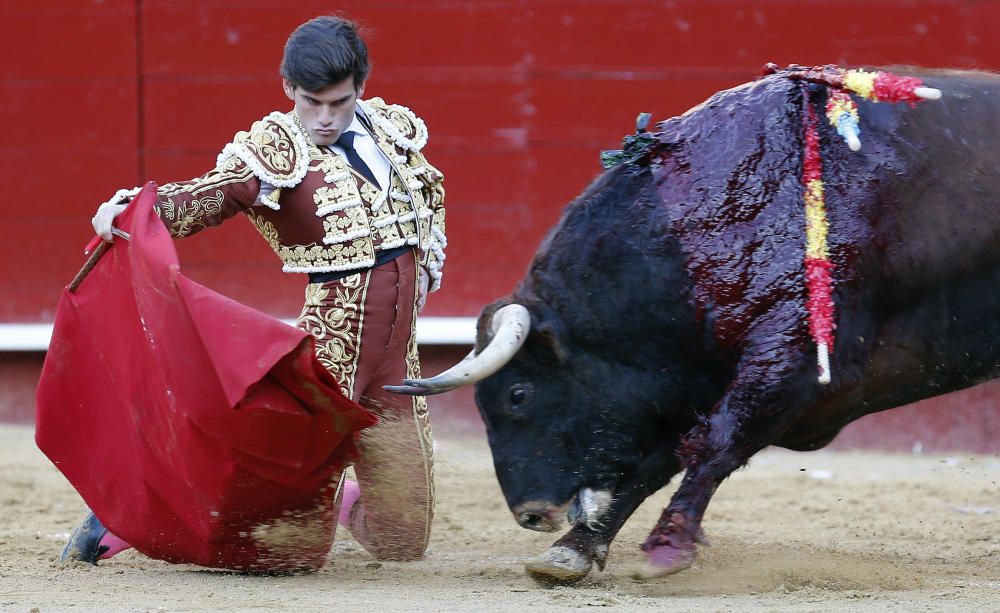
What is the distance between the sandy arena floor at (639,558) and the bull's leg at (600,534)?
48 mm

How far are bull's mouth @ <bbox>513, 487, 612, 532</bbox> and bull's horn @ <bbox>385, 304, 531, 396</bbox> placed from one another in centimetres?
38

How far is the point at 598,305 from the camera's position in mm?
3412

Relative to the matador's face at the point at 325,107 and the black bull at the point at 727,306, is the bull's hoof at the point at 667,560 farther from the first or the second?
the matador's face at the point at 325,107

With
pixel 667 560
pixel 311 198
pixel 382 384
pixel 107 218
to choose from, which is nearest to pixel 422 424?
pixel 382 384

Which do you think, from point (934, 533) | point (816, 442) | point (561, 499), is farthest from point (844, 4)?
point (561, 499)

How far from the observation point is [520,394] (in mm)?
3441

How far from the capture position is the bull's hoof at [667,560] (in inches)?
123

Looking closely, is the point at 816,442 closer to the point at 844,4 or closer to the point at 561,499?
the point at 561,499

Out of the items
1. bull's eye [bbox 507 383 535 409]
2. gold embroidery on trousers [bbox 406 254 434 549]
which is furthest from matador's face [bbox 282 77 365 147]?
bull's eye [bbox 507 383 535 409]

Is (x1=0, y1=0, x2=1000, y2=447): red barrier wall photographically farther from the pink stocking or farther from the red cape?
the red cape

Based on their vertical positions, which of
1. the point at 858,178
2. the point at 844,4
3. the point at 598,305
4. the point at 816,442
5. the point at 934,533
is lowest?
the point at 934,533

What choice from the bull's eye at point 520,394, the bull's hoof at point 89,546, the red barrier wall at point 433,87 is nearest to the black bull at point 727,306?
the bull's eye at point 520,394

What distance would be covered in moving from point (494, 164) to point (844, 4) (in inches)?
62.2

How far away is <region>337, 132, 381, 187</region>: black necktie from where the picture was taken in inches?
134
